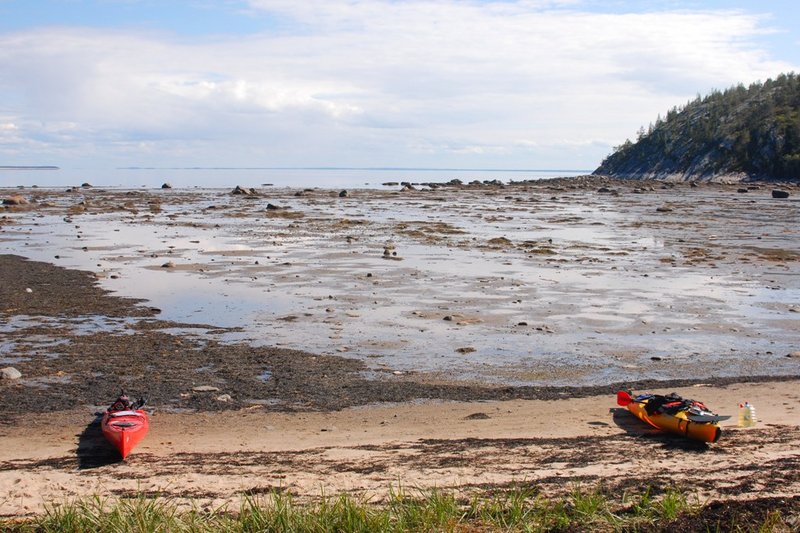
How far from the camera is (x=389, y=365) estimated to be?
12.0 metres

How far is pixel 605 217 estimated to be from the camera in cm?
4300

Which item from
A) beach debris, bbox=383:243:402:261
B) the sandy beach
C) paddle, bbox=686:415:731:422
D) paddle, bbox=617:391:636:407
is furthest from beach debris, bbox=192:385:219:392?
beach debris, bbox=383:243:402:261

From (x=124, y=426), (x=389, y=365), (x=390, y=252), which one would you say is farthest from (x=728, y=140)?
(x=124, y=426)

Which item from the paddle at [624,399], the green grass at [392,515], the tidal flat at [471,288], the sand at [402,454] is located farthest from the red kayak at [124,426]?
the paddle at [624,399]

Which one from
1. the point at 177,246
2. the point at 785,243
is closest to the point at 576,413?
the point at 177,246

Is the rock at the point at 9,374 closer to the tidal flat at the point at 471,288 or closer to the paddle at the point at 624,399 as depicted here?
the tidal flat at the point at 471,288

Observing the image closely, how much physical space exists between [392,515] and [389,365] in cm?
583

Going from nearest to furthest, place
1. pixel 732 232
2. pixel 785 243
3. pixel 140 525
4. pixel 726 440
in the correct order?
pixel 140 525 → pixel 726 440 → pixel 785 243 → pixel 732 232

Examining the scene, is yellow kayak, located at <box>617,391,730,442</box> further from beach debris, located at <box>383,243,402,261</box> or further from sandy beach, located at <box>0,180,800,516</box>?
beach debris, located at <box>383,243,402,261</box>

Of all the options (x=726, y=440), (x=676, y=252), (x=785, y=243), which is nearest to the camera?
(x=726, y=440)

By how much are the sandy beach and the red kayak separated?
164mm

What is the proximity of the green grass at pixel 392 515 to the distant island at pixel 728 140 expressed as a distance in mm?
82315

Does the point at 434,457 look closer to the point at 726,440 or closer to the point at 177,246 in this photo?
the point at 726,440

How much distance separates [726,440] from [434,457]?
3.15 metres
